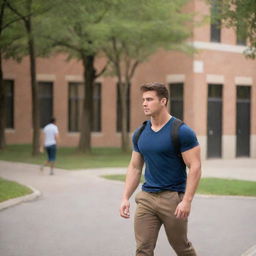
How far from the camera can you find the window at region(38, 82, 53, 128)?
1299 inches

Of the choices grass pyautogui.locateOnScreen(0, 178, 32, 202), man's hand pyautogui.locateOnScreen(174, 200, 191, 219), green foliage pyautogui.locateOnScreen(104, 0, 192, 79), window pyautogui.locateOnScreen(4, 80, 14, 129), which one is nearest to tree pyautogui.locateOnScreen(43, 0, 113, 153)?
green foliage pyautogui.locateOnScreen(104, 0, 192, 79)

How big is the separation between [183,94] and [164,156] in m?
23.1

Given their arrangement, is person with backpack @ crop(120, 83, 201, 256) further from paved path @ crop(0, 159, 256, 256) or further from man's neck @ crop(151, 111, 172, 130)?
paved path @ crop(0, 159, 256, 256)

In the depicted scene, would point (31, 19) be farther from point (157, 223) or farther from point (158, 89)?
point (157, 223)

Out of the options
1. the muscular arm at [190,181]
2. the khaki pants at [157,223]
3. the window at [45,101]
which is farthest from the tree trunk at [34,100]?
the muscular arm at [190,181]

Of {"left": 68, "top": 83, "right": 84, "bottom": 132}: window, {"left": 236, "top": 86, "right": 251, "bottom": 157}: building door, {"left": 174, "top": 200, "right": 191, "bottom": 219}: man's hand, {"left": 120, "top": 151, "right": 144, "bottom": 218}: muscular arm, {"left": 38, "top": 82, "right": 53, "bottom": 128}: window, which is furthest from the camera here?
{"left": 68, "top": 83, "right": 84, "bottom": 132}: window

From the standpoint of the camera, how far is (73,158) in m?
25.4

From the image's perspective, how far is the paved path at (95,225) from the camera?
27.0 feet

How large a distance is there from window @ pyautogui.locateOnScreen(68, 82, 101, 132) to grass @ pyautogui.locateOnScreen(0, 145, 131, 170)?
3.65 meters

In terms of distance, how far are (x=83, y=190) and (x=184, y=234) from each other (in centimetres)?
950

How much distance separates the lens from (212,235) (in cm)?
926

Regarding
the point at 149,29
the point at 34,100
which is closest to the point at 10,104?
the point at 34,100

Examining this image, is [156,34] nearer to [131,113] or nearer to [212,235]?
[131,113]

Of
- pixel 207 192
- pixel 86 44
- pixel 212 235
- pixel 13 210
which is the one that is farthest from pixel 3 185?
pixel 86 44
